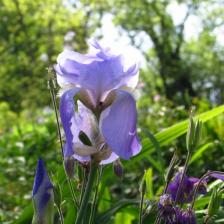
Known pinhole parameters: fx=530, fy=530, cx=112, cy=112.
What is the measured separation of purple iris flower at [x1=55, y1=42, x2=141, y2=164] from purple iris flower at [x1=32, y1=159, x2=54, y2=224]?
5 centimetres

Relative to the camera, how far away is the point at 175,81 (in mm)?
24047

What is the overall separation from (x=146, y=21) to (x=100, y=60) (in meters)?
23.7

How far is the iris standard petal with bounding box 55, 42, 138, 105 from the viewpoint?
88cm

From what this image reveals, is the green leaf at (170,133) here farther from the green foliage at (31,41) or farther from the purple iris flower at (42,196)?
the green foliage at (31,41)

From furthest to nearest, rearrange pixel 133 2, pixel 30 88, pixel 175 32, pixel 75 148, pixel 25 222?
pixel 175 32 < pixel 133 2 < pixel 30 88 < pixel 25 222 < pixel 75 148

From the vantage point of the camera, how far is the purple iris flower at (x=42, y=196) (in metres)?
0.86

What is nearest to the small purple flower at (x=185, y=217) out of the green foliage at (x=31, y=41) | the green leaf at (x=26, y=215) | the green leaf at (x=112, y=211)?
the green leaf at (x=112, y=211)

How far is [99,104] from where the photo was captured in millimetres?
897

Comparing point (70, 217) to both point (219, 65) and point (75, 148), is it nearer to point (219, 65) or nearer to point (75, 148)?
point (75, 148)

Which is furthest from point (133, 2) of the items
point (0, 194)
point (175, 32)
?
point (0, 194)

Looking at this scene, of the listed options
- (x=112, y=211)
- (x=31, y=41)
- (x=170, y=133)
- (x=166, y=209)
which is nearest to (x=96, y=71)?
(x=166, y=209)

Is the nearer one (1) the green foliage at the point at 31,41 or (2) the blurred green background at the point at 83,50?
(2) the blurred green background at the point at 83,50

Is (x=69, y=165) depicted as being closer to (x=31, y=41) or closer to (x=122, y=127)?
(x=122, y=127)

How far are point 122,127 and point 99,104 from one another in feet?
0.24
